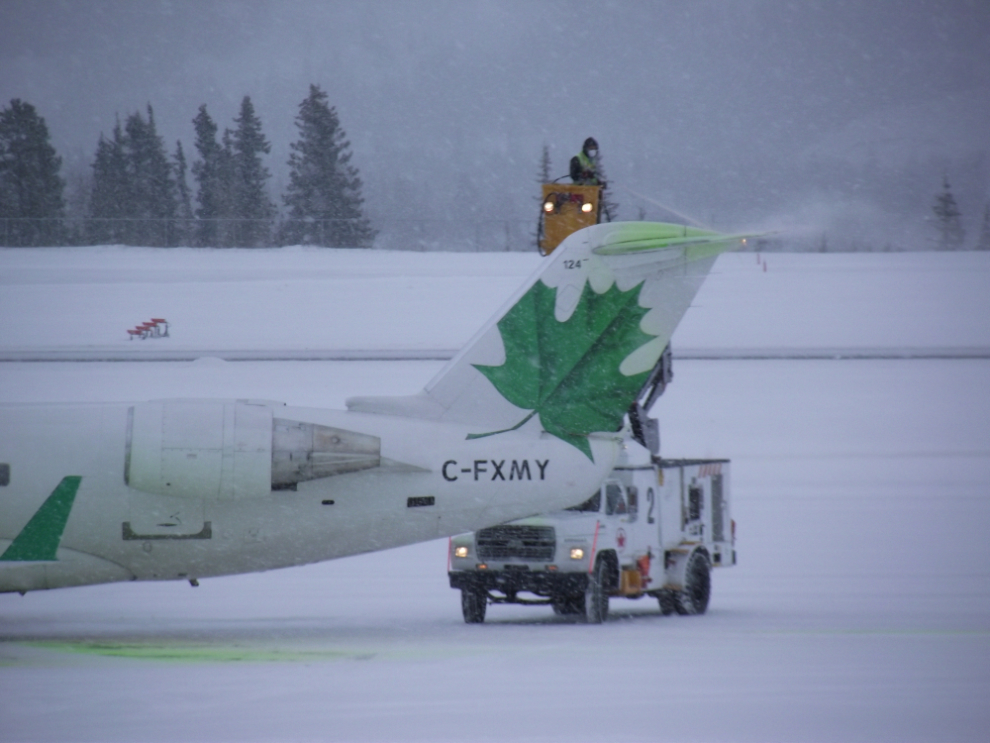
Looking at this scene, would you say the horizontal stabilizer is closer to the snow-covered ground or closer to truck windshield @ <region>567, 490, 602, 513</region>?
the snow-covered ground

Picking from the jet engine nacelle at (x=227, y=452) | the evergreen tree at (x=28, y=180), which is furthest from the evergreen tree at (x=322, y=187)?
the jet engine nacelle at (x=227, y=452)

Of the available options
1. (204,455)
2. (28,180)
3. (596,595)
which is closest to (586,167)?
(596,595)

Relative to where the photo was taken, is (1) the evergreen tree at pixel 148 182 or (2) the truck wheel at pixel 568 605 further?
(1) the evergreen tree at pixel 148 182

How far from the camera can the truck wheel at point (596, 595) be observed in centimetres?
1515

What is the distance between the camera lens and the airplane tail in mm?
14594

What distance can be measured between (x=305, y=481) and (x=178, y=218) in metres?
54.9

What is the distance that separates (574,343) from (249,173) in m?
46.3

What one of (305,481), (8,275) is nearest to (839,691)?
(305,481)

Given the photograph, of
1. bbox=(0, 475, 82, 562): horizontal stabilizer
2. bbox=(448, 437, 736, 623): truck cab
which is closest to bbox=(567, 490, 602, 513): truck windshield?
bbox=(448, 437, 736, 623): truck cab

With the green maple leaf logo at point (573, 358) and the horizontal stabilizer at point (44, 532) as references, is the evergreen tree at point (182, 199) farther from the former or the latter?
the horizontal stabilizer at point (44, 532)

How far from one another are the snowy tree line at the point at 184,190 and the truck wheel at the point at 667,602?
143 feet

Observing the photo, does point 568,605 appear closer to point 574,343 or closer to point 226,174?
point 574,343

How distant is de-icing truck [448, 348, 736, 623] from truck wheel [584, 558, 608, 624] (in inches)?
0.5

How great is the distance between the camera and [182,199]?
6500 cm
